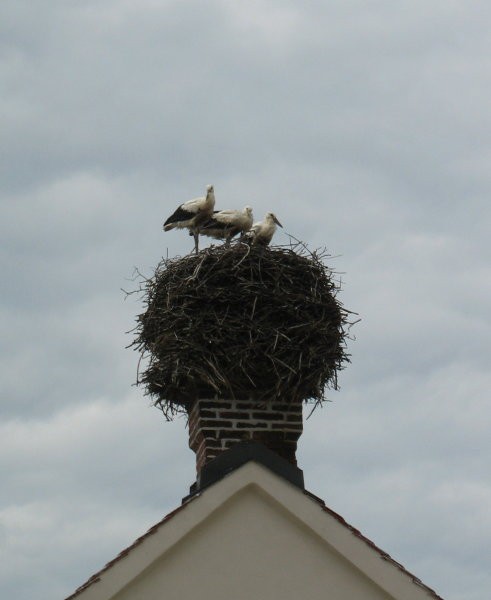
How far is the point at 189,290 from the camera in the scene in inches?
369

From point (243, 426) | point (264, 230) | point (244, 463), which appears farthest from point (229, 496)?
point (264, 230)

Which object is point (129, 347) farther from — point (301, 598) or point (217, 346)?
point (301, 598)

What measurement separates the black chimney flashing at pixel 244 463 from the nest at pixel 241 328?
2.59 feet

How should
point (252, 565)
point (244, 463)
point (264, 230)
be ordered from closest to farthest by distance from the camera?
point (252, 565)
point (244, 463)
point (264, 230)

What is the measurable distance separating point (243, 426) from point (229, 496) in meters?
1.37

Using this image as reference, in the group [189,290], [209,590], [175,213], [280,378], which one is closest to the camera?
[209,590]

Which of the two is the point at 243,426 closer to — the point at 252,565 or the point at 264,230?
the point at 252,565

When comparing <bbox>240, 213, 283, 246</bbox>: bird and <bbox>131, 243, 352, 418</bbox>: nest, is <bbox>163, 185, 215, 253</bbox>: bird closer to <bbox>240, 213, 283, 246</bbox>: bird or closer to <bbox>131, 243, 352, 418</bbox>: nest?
<bbox>240, 213, 283, 246</bbox>: bird

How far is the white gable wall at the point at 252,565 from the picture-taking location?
6848mm

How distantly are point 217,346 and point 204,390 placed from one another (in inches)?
15.5

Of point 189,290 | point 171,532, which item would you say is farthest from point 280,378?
point 171,532

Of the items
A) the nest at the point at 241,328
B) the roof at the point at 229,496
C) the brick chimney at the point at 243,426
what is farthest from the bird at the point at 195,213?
the roof at the point at 229,496

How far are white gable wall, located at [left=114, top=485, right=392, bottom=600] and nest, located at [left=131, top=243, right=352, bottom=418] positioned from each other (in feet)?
5.31

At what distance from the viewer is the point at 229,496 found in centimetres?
713
